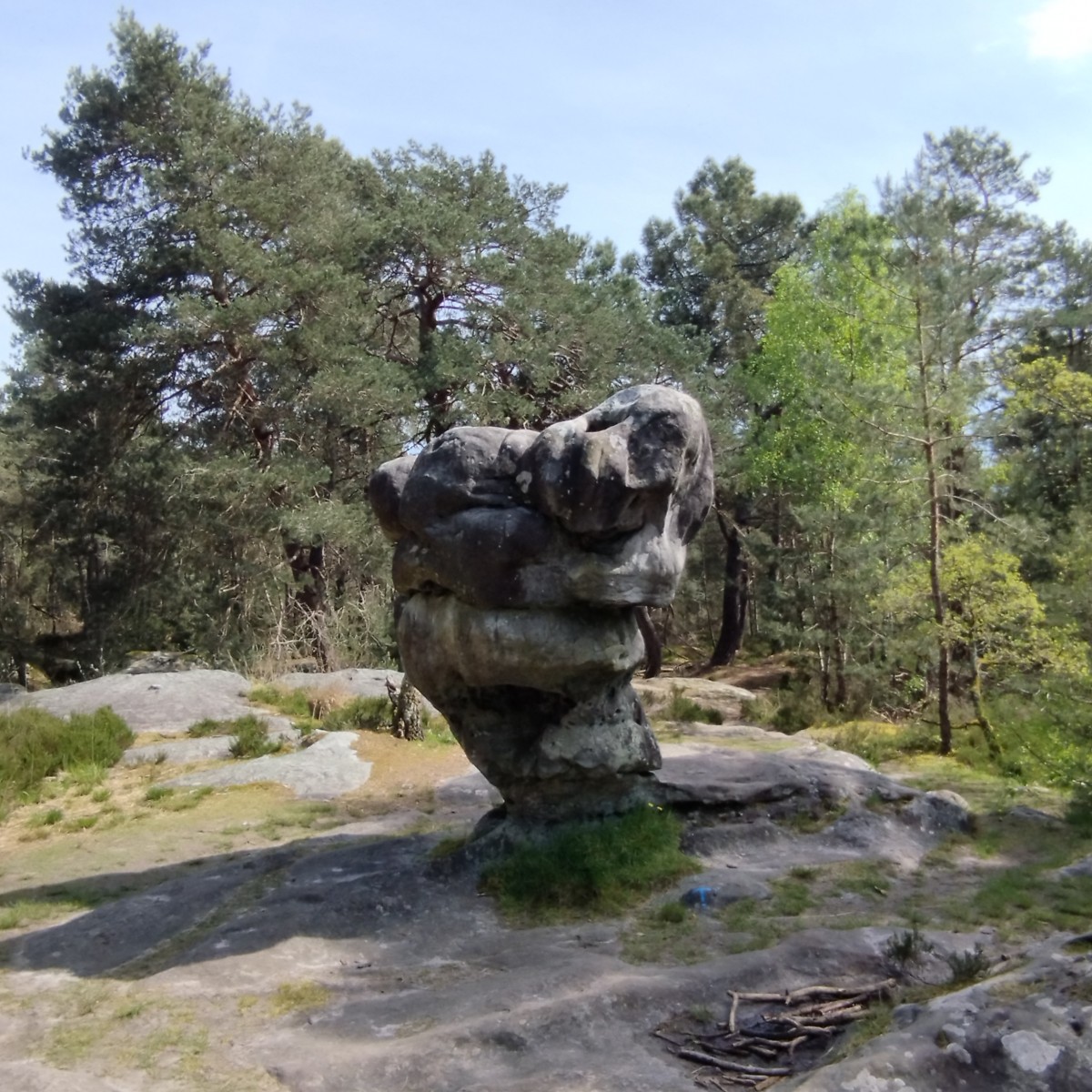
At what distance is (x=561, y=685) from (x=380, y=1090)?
3526mm

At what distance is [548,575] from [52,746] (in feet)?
27.4

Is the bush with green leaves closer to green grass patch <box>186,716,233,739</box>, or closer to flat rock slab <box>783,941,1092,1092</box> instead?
green grass patch <box>186,716,233,739</box>

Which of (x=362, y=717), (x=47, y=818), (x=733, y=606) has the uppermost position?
(x=733, y=606)

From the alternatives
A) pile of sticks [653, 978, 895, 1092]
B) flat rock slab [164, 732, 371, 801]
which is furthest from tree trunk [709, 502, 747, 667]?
pile of sticks [653, 978, 895, 1092]

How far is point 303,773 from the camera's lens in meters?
11.8

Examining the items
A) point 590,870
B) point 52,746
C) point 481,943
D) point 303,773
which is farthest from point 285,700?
point 481,943

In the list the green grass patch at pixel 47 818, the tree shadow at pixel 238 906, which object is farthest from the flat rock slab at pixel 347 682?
the tree shadow at pixel 238 906

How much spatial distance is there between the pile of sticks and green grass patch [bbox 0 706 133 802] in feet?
29.9

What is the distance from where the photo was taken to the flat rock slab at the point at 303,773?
454 inches

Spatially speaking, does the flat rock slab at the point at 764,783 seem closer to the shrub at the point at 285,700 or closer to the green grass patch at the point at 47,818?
the green grass patch at the point at 47,818

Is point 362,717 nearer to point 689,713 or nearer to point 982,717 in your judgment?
point 689,713

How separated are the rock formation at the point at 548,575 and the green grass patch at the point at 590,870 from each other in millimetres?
309

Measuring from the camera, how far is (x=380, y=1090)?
4.62 metres

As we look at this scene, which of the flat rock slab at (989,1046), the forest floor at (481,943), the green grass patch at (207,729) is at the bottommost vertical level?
the forest floor at (481,943)
